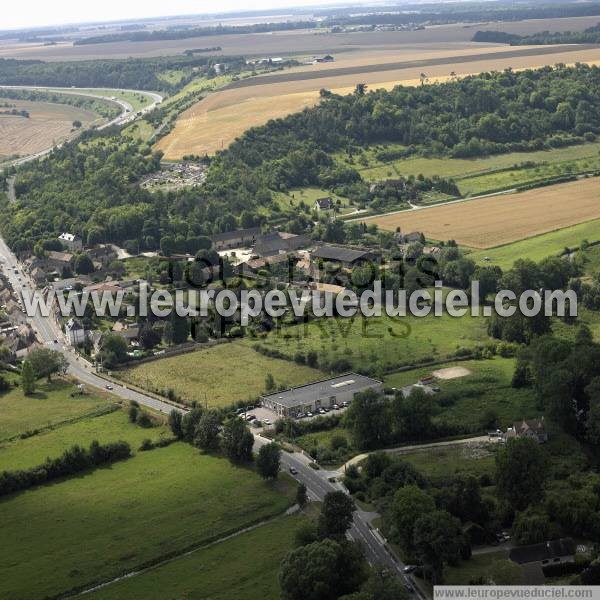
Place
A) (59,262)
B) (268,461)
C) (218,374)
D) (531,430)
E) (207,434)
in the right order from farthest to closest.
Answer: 1. (59,262)
2. (218,374)
3. (207,434)
4. (531,430)
5. (268,461)

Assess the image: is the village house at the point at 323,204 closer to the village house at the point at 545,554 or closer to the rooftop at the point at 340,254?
the rooftop at the point at 340,254

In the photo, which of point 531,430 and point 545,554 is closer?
point 545,554

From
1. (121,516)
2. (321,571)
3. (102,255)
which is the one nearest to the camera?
(321,571)

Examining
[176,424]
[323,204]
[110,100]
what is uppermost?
[110,100]

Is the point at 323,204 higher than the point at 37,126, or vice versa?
the point at 37,126

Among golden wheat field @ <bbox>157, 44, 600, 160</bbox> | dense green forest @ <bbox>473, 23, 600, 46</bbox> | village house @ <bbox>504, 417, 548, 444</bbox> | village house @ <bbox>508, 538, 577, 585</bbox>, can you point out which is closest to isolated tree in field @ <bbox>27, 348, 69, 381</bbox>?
village house @ <bbox>504, 417, 548, 444</bbox>

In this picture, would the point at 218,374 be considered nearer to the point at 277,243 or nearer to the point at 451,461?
the point at 451,461

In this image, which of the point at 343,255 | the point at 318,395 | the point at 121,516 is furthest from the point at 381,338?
the point at 121,516

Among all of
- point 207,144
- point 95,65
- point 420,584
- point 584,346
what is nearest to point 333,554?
point 420,584
